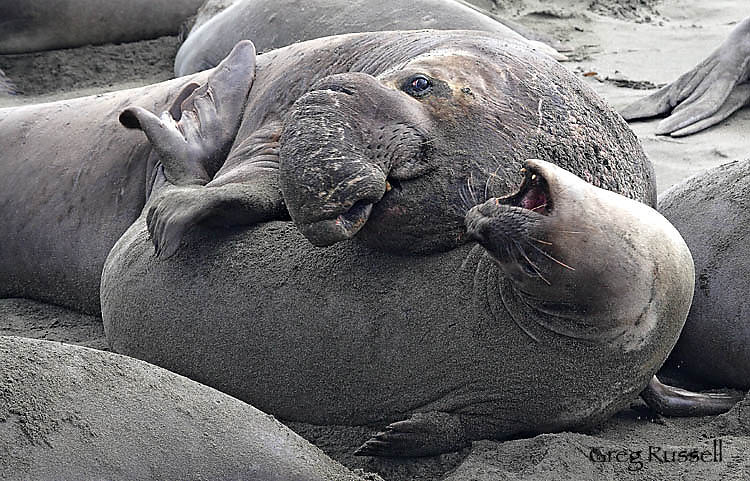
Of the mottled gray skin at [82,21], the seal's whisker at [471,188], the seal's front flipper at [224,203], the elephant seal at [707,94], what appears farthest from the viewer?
the mottled gray skin at [82,21]

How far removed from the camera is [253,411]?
234cm

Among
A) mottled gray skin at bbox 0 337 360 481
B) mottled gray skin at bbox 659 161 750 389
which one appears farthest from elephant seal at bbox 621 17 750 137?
mottled gray skin at bbox 0 337 360 481

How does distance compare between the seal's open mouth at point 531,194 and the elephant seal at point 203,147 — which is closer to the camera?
the seal's open mouth at point 531,194

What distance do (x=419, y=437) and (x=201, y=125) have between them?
56.1 inches

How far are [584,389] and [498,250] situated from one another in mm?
431

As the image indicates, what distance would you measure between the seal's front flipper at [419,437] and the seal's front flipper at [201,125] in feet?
3.84

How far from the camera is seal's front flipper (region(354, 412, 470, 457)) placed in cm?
262

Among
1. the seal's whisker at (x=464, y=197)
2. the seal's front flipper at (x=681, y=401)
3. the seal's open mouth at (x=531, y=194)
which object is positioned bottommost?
the seal's front flipper at (x=681, y=401)

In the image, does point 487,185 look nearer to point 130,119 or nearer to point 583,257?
point 583,257

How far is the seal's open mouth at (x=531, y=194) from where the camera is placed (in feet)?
7.77

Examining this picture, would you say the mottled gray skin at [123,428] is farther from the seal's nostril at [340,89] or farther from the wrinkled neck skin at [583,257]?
the seal's nostril at [340,89]

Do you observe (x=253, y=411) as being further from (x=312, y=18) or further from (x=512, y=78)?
(x=312, y=18)
